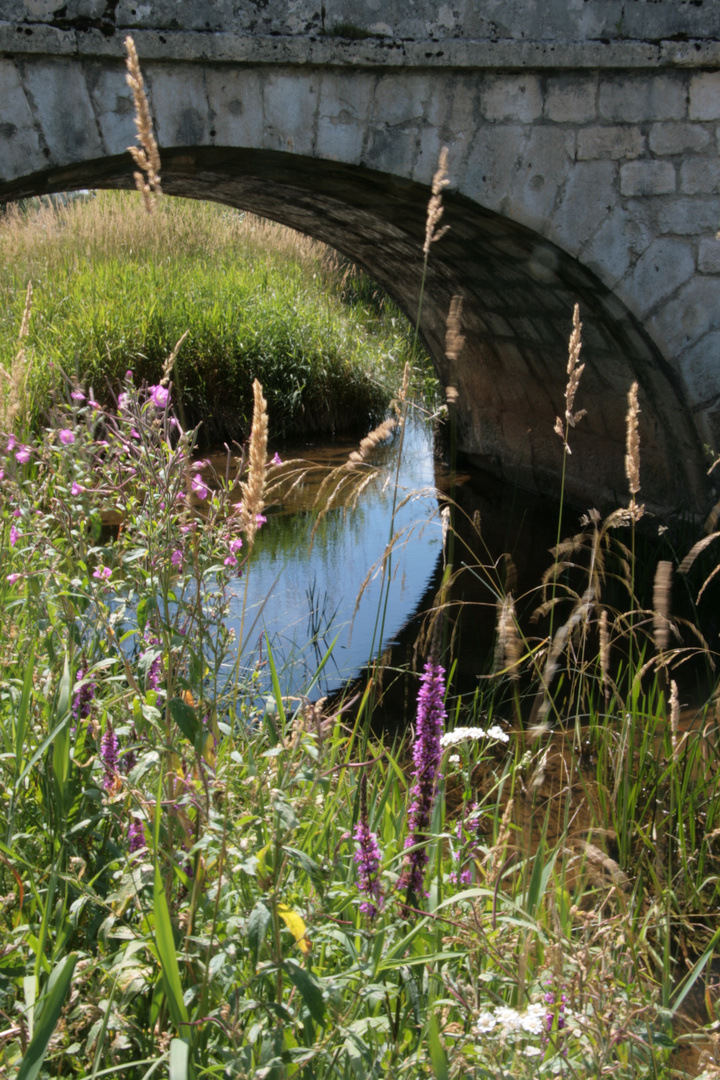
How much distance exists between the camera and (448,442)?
A: 8.34 meters

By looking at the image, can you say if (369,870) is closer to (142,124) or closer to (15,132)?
(142,124)

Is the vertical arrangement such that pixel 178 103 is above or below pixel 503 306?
above

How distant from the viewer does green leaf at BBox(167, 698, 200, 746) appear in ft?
3.44

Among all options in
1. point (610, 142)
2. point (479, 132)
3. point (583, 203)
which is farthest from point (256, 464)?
point (610, 142)

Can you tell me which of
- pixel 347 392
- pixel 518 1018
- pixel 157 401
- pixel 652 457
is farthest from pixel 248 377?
pixel 518 1018

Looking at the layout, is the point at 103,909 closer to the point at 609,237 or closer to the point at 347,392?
the point at 609,237

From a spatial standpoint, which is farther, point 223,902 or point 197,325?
point 197,325

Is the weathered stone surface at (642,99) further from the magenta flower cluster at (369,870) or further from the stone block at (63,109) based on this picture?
the magenta flower cluster at (369,870)

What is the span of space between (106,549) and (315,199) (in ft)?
15.0

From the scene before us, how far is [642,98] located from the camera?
4.36m

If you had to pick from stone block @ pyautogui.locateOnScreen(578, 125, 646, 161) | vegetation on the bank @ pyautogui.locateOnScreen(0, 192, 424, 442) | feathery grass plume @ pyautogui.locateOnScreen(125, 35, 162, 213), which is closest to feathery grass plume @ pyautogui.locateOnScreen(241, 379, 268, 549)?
feathery grass plume @ pyautogui.locateOnScreen(125, 35, 162, 213)

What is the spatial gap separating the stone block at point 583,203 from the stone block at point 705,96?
0.46 metres

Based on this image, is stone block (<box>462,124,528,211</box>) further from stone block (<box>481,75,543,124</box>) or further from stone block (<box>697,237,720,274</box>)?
stone block (<box>697,237,720,274</box>)

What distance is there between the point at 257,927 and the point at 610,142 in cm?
437
